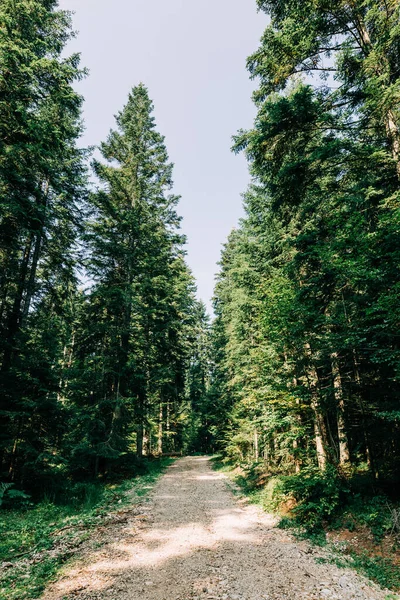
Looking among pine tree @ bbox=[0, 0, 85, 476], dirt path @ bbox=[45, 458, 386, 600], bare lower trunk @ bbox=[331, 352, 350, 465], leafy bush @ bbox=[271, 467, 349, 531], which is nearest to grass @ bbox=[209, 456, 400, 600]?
leafy bush @ bbox=[271, 467, 349, 531]

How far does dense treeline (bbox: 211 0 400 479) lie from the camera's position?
6.92 meters

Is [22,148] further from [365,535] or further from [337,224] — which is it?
[365,535]

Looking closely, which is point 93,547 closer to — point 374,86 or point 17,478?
point 17,478

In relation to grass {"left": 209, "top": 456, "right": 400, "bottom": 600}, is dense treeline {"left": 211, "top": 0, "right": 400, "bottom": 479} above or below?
above

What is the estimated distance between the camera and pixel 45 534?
6.68 meters

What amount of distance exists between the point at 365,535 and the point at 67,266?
15.4m

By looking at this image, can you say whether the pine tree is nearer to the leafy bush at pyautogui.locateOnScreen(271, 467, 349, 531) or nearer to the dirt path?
the dirt path

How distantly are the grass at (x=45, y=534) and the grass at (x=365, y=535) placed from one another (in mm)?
5036

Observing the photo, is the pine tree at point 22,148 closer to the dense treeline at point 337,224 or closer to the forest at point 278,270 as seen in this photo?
the forest at point 278,270

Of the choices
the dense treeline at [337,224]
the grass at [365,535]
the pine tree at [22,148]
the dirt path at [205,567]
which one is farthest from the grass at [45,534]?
the dense treeline at [337,224]

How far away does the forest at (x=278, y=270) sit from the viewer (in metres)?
7.31

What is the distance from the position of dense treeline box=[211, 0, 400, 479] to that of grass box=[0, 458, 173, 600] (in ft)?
19.0

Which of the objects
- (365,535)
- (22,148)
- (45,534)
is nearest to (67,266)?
(22,148)

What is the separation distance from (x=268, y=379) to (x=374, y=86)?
8.75 m
